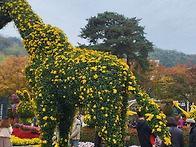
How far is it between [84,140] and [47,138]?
689cm

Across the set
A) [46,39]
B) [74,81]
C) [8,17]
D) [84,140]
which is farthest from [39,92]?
[84,140]

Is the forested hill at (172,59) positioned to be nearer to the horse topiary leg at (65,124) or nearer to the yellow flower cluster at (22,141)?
the yellow flower cluster at (22,141)

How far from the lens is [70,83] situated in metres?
4.97

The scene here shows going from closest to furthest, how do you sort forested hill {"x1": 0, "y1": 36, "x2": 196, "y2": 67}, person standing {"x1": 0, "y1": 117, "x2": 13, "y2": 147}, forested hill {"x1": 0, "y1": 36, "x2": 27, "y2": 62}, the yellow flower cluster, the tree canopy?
1. person standing {"x1": 0, "y1": 117, "x2": 13, "y2": 147}
2. the yellow flower cluster
3. the tree canopy
4. forested hill {"x1": 0, "y1": 36, "x2": 196, "y2": 67}
5. forested hill {"x1": 0, "y1": 36, "x2": 27, "y2": 62}

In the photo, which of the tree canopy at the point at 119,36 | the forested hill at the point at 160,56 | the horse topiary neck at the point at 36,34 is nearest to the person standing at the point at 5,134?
the horse topiary neck at the point at 36,34

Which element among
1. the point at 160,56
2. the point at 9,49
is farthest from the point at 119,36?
the point at 9,49

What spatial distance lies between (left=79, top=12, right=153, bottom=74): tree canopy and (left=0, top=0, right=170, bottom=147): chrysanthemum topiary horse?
1720 cm

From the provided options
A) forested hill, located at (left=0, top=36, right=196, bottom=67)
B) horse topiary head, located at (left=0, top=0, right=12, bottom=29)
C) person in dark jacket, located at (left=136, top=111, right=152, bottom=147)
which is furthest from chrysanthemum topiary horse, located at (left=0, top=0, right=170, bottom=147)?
forested hill, located at (left=0, top=36, right=196, bottom=67)

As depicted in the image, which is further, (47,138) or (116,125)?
(47,138)

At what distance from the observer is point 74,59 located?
16.9ft

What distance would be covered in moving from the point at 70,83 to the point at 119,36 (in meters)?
20.4

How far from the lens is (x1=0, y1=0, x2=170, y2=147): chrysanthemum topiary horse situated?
4.58 m

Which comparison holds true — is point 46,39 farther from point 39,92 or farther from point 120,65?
point 120,65

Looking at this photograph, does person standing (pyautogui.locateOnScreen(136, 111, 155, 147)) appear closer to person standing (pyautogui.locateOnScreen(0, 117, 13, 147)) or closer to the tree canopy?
person standing (pyautogui.locateOnScreen(0, 117, 13, 147))
